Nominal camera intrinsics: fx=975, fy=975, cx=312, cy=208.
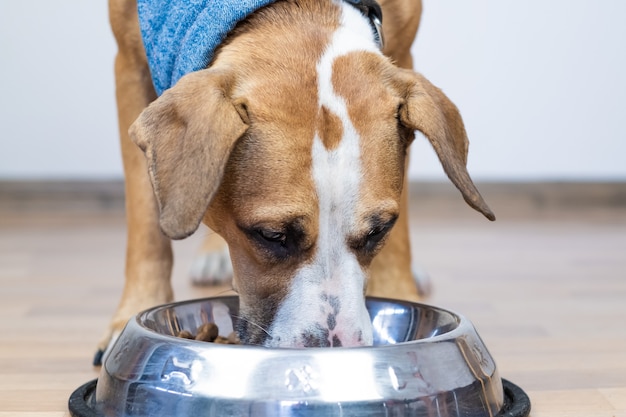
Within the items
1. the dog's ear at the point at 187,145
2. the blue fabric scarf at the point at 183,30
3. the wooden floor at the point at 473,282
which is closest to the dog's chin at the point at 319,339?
the dog's ear at the point at 187,145

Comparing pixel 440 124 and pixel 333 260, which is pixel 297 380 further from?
pixel 440 124

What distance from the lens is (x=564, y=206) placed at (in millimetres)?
5633

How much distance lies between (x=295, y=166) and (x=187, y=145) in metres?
0.20

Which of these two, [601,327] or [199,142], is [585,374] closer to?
[601,327]

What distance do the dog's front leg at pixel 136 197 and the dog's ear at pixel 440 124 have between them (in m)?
0.81

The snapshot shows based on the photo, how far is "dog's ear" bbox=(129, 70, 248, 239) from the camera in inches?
67.9

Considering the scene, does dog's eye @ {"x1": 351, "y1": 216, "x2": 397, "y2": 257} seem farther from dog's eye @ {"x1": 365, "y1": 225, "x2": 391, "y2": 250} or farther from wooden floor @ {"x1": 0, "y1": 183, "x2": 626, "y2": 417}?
wooden floor @ {"x1": 0, "y1": 183, "x2": 626, "y2": 417}

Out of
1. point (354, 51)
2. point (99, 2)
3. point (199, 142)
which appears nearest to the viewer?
point (199, 142)

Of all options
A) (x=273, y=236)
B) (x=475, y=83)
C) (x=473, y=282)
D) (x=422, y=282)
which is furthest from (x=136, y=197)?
(x=475, y=83)

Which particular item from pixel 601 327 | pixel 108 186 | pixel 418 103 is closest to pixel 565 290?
pixel 601 327

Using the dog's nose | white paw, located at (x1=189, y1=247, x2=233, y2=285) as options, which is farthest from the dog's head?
white paw, located at (x1=189, y1=247, x2=233, y2=285)

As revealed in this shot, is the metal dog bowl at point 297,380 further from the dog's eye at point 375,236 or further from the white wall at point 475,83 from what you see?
the white wall at point 475,83

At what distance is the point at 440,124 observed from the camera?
6.47 feet

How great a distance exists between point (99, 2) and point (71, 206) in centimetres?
115
